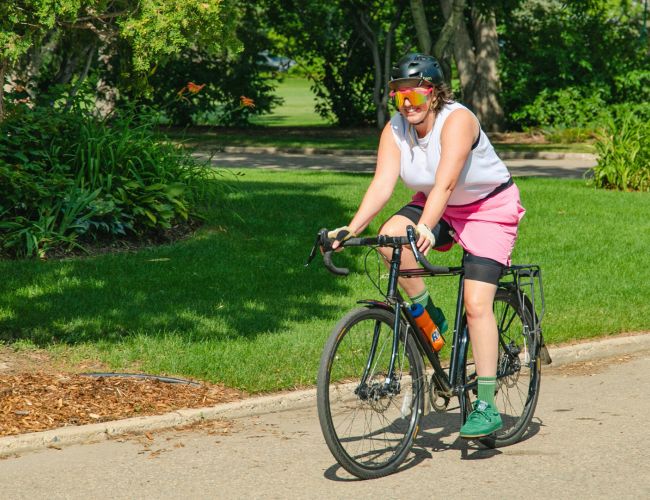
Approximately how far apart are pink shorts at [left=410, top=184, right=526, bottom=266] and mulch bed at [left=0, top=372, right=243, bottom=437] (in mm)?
1806

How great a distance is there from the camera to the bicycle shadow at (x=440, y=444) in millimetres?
3947

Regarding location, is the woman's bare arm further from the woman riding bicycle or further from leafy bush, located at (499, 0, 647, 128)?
leafy bush, located at (499, 0, 647, 128)

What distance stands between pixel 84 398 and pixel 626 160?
11.3 metres

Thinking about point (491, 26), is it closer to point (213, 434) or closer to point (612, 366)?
point (612, 366)

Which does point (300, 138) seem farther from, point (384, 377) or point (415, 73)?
point (384, 377)

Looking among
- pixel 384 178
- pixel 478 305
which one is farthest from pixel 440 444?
pixel 384 178

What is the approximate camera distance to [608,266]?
834cm

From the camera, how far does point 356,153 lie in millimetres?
21594

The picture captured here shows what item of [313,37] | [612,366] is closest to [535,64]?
[313,37]

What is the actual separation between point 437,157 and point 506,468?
159cm

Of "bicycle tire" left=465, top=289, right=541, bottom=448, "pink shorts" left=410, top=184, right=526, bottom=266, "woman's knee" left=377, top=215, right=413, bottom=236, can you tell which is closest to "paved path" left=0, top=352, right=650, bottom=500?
"bicycle tire" left=465, top=289, right=541, bottom=448

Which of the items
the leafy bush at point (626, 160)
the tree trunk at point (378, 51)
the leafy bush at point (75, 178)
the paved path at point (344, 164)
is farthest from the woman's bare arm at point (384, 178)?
the tree trunk at point (378, 51)

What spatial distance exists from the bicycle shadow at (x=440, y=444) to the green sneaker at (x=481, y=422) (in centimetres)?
26

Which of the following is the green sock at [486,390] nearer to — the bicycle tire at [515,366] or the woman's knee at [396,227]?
the bicycle tire at [515,366]
